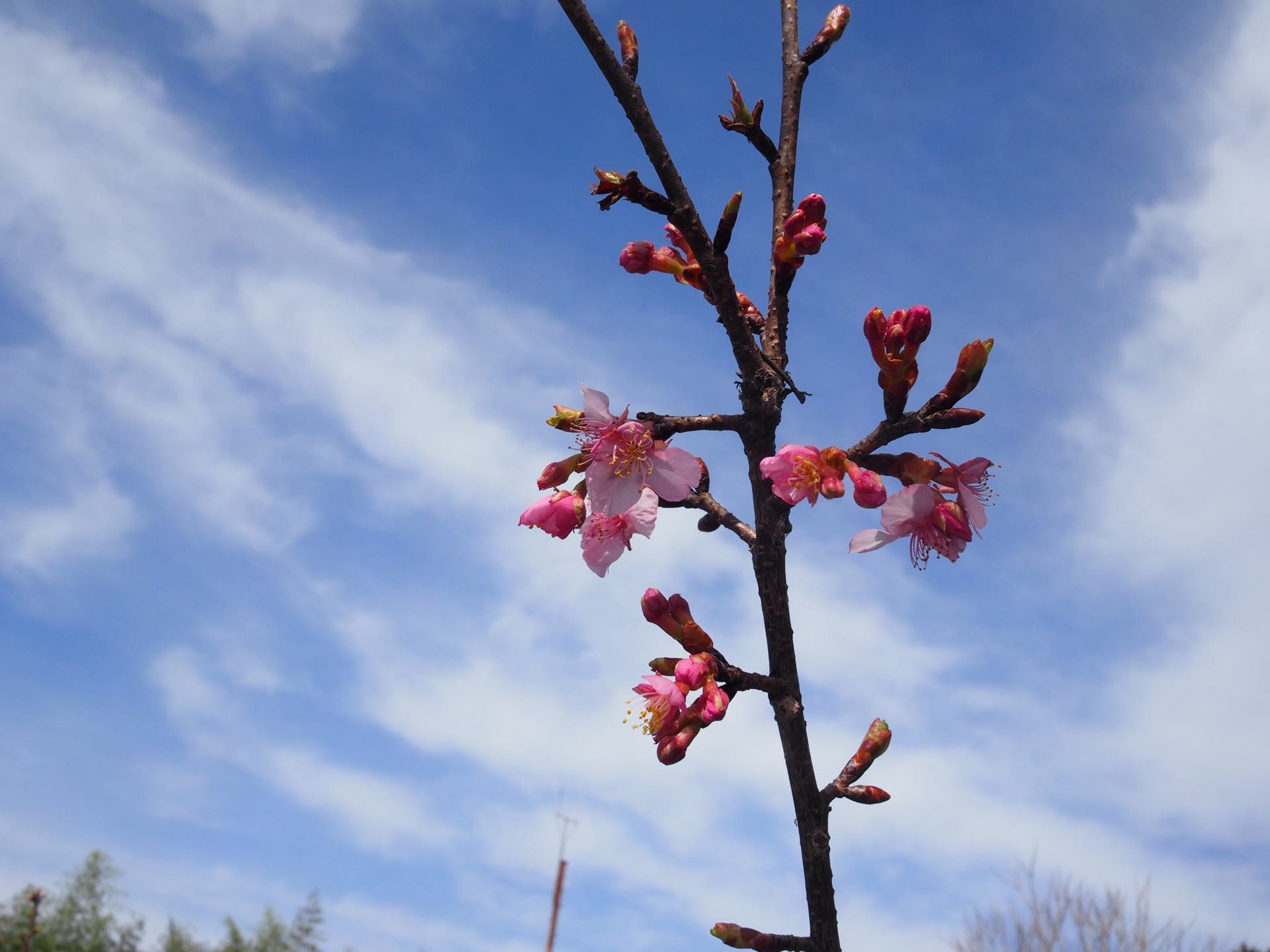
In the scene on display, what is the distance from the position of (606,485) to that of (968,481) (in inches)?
24.4

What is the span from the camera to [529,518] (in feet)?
5.28

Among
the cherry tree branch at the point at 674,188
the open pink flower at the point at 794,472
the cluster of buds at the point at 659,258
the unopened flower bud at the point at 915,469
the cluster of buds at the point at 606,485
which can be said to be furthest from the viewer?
the cluster of buds at the point at 659,258

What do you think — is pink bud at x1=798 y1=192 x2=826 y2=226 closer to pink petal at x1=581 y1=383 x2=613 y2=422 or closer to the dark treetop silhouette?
the dark treetop silhouette

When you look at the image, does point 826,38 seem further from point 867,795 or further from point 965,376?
point 867,795

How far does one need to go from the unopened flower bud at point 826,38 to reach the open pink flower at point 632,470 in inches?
35.3

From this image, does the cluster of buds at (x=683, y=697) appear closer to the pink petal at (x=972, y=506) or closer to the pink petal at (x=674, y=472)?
the pink petal at (x=674, y=472)

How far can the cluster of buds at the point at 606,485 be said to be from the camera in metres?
1.51

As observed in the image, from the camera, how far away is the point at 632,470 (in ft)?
5.06

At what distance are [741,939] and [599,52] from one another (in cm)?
132

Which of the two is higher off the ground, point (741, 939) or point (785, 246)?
point (785, 246)

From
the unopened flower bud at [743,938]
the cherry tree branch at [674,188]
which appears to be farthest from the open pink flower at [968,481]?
the unopened flower bud at [743,938]

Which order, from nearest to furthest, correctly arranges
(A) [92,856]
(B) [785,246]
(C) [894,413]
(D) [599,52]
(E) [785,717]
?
(D) [599,52], (E) [785,717], (C) [894,413], (B) [785,246], (A) [92,856]

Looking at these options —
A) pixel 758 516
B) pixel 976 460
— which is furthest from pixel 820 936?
pixel 976 460

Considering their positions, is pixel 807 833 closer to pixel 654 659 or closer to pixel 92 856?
pixel 654 659
